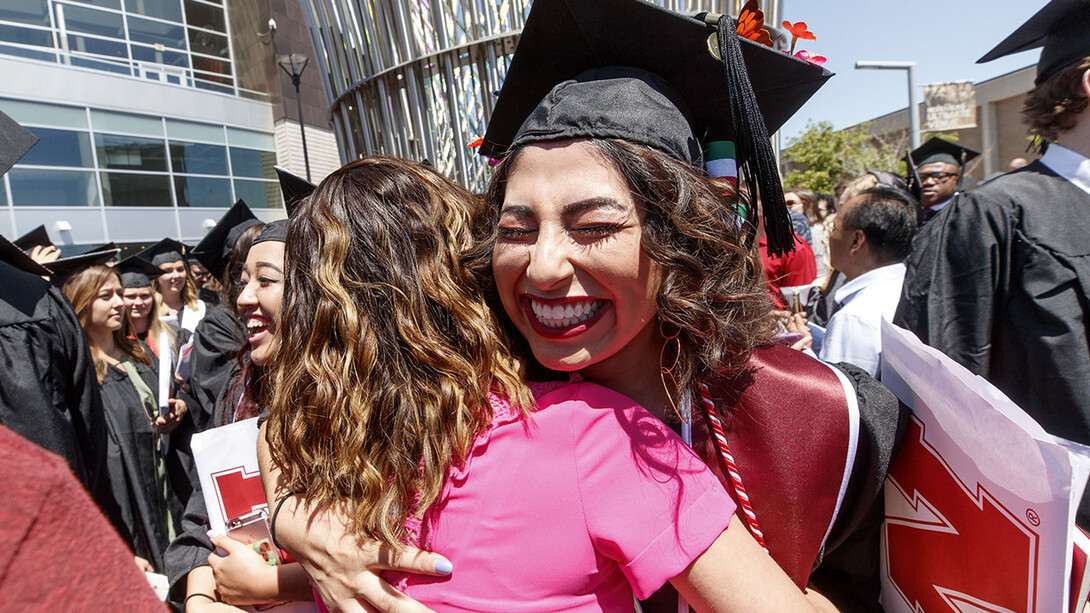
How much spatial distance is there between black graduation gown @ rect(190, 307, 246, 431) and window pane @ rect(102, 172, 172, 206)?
1518cm

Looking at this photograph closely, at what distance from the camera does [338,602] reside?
1.21 metres

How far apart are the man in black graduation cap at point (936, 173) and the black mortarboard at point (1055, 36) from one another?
11.3 ft

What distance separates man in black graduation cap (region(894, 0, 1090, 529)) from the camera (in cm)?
162

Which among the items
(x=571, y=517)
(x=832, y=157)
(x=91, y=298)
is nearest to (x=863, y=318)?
(x=571, y=517)

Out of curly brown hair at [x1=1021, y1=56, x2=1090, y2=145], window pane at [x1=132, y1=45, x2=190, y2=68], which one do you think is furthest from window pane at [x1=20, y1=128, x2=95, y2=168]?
curly brown hair at [x1=1021, y1=56, x2=1090, y2=145]

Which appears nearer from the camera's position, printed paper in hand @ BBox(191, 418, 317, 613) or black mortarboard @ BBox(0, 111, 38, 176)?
printed paper in hand @ BBox(191, 418, 317, 613)

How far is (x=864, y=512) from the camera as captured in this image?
1.31 metres

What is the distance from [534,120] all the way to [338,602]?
3.62ft

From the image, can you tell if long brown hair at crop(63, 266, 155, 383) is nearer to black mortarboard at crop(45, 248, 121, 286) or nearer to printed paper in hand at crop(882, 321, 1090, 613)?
black mortarboard at crop(45, 248, 121, 286)

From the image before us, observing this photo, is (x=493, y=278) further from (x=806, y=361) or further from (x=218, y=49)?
(x=218, y=49)

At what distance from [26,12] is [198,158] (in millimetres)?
4760

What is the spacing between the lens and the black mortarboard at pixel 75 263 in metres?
3.52

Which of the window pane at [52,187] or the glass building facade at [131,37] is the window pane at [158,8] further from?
the window pane at [52,187]

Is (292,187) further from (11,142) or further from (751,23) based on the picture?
(751,23)
